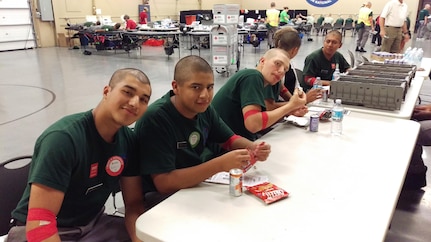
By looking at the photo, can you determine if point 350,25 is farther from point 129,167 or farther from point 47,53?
point 129,167

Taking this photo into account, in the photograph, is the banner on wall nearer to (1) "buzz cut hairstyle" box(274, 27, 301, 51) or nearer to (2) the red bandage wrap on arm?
(2) the red bandage wrap on arm

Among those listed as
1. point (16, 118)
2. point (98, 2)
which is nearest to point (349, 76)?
point (16, 118)

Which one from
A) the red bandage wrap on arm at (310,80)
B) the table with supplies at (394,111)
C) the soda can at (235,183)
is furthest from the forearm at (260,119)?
the red bandage wrap on arm at (310,80)

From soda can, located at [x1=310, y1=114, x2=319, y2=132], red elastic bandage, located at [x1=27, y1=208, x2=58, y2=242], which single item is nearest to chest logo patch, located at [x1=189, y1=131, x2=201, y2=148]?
red elastic bandage, located at [x1=27, y1=208, x2=58, y2=242]

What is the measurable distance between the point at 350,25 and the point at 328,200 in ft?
54.9

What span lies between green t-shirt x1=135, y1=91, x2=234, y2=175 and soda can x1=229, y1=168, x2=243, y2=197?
0.26m

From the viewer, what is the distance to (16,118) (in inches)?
189

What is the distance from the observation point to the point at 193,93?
151 cm

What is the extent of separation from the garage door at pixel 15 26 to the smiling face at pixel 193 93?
12.6 metres

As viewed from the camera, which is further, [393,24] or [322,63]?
[393,24]

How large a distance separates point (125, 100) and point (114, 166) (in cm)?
28

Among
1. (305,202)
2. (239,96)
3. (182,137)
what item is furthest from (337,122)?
(182,137)

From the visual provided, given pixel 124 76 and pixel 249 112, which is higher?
pixel 124 76

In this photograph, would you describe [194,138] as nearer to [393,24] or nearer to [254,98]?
[254,98]
